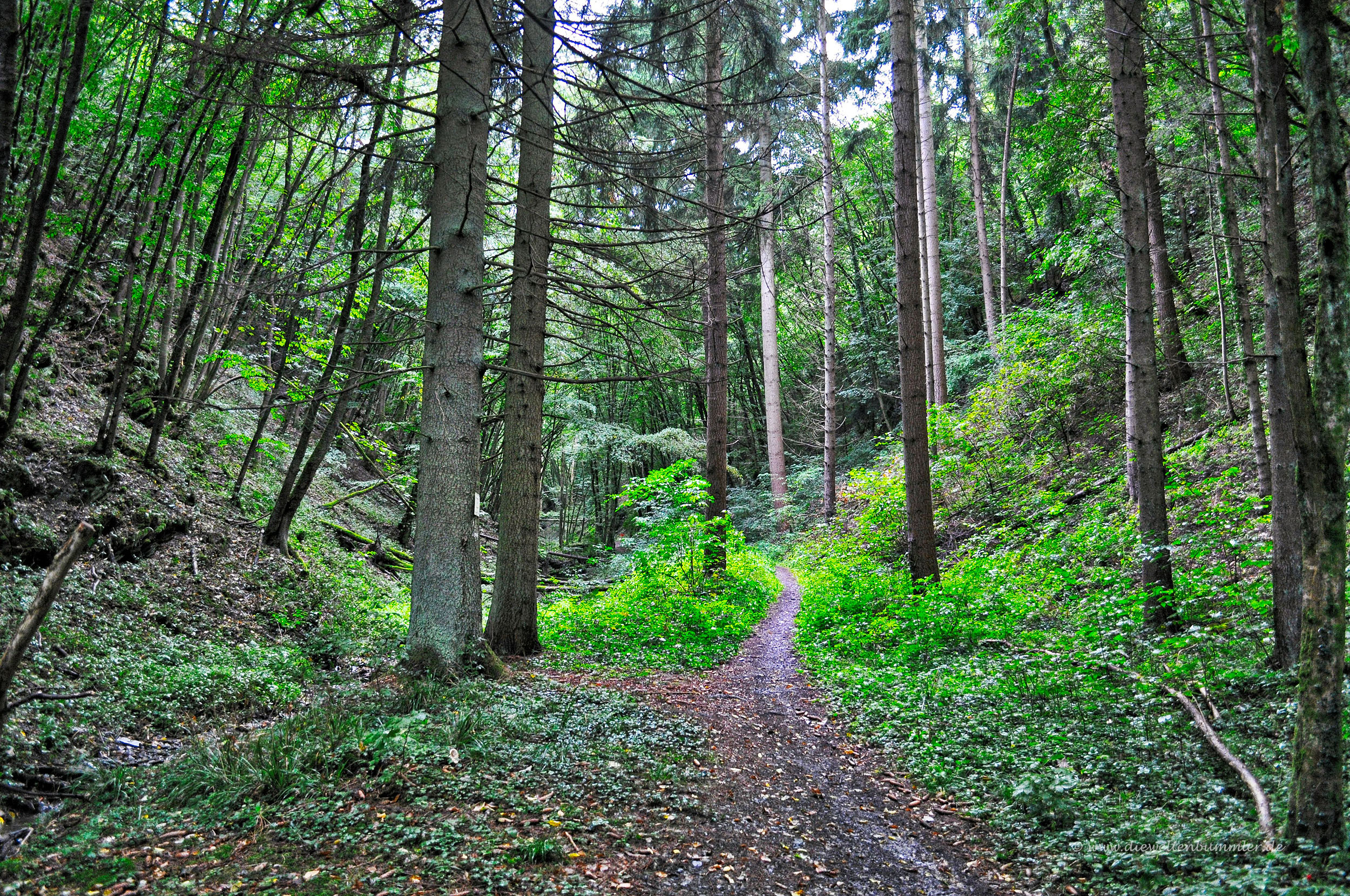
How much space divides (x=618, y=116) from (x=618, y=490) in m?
21.0

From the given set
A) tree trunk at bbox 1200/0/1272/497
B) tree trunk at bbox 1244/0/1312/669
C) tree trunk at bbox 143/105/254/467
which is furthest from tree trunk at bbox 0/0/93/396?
tree trunk at bbox 1200/0/1272/497

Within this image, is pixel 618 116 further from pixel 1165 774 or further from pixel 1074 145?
pixel 1165 774

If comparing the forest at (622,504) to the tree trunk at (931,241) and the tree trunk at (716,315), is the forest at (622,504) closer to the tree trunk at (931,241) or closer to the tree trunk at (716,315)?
the tree trunk at (716,315)

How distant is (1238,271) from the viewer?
Result: 724cm

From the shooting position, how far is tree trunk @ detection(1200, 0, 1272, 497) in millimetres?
6031

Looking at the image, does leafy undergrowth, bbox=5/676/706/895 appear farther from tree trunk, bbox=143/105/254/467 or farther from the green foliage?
tree trunk, bbox=143/105/254/467

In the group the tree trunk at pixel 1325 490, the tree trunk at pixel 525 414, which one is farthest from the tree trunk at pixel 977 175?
the tree trunk at pixel 1325 490

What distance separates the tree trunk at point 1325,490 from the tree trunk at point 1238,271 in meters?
2.11

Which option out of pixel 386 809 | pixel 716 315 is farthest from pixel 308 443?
pixel 386 809

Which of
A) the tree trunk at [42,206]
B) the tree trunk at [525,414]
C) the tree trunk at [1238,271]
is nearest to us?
the tree trunk at [42,206]

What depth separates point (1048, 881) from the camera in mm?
3371

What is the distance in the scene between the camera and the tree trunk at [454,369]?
17.8 ft

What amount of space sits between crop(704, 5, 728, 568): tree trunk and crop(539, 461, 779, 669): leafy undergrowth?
0.60 meters

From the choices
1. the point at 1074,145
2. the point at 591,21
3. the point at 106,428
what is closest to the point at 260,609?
the point at 106,428
